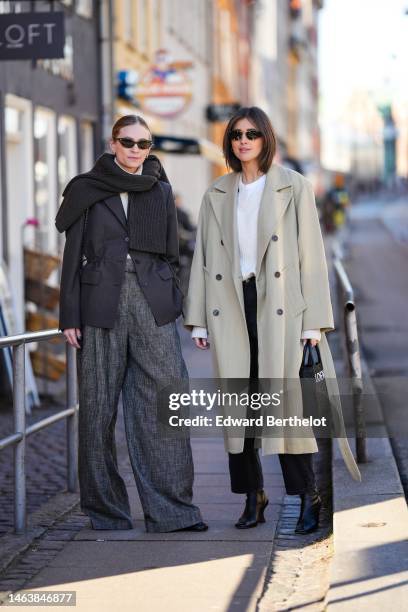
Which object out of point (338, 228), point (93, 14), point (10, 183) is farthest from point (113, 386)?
point (338, 228)

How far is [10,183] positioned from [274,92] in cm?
6426

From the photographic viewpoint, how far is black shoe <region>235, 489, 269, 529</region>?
6496 millimetres

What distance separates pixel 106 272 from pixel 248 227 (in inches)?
24.4

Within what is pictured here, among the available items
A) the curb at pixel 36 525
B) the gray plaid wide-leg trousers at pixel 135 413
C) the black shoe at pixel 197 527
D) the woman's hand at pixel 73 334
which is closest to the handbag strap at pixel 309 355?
the gray plaid wide-leg trousers at pixel 135 413

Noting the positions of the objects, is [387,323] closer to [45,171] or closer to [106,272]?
[45,171]

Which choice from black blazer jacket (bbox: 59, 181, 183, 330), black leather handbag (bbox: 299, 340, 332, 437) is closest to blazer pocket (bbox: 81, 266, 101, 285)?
black blazer jacket (bbox: 59, 181, 183, 330)

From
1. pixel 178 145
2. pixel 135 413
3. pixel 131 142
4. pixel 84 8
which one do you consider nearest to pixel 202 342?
pixel 135 413

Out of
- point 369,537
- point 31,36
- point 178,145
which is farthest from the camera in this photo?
point 178,145

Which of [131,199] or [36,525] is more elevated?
[131,199]

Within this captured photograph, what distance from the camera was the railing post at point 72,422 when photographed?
7473 mm

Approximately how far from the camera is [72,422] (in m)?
7.62

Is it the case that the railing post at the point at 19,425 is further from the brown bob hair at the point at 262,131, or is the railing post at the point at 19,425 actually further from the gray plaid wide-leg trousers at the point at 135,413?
the brown bob hair at the point at 262,131

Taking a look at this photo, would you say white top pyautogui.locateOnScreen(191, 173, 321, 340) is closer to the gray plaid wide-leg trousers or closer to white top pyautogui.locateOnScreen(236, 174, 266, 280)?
white top pyautogui.locateOnScreen(236, 174, 266, 280)

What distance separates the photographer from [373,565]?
5.59 metres
